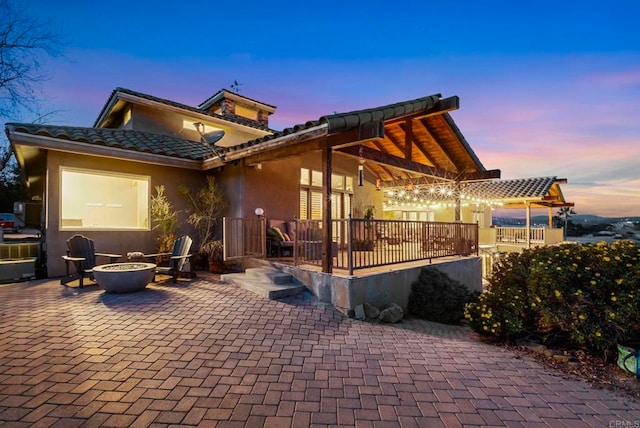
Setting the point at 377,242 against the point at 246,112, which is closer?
the point at 377,242

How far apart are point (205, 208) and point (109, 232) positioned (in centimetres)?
248

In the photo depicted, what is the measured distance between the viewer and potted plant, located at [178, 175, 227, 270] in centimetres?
873

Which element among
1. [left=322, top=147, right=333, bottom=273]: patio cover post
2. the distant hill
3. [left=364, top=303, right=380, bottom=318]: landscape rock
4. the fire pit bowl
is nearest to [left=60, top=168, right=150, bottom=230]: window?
the fire pit bowl

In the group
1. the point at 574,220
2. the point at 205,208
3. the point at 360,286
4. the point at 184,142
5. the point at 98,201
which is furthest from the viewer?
the point at 574,220

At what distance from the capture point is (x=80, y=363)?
3.29 meters

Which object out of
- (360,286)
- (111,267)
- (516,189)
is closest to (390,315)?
(360,286)

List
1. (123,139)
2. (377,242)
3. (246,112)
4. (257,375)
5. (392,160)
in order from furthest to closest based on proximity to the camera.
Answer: (246,112), (123,139), (392,160), (377,242), (257,375)

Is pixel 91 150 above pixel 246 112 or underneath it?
underneath

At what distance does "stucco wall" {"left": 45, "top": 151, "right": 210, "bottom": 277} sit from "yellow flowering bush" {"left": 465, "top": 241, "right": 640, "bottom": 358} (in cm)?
828

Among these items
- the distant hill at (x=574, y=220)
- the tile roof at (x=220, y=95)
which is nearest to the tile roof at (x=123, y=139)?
the tile roof at (x=220, y=95)

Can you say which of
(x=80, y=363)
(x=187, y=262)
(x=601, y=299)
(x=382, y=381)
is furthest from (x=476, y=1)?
(x=80, y=363)

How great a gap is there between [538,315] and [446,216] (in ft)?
54.9

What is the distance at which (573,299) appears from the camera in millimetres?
4051

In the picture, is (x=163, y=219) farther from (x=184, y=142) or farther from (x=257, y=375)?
(x=257, y=375)
